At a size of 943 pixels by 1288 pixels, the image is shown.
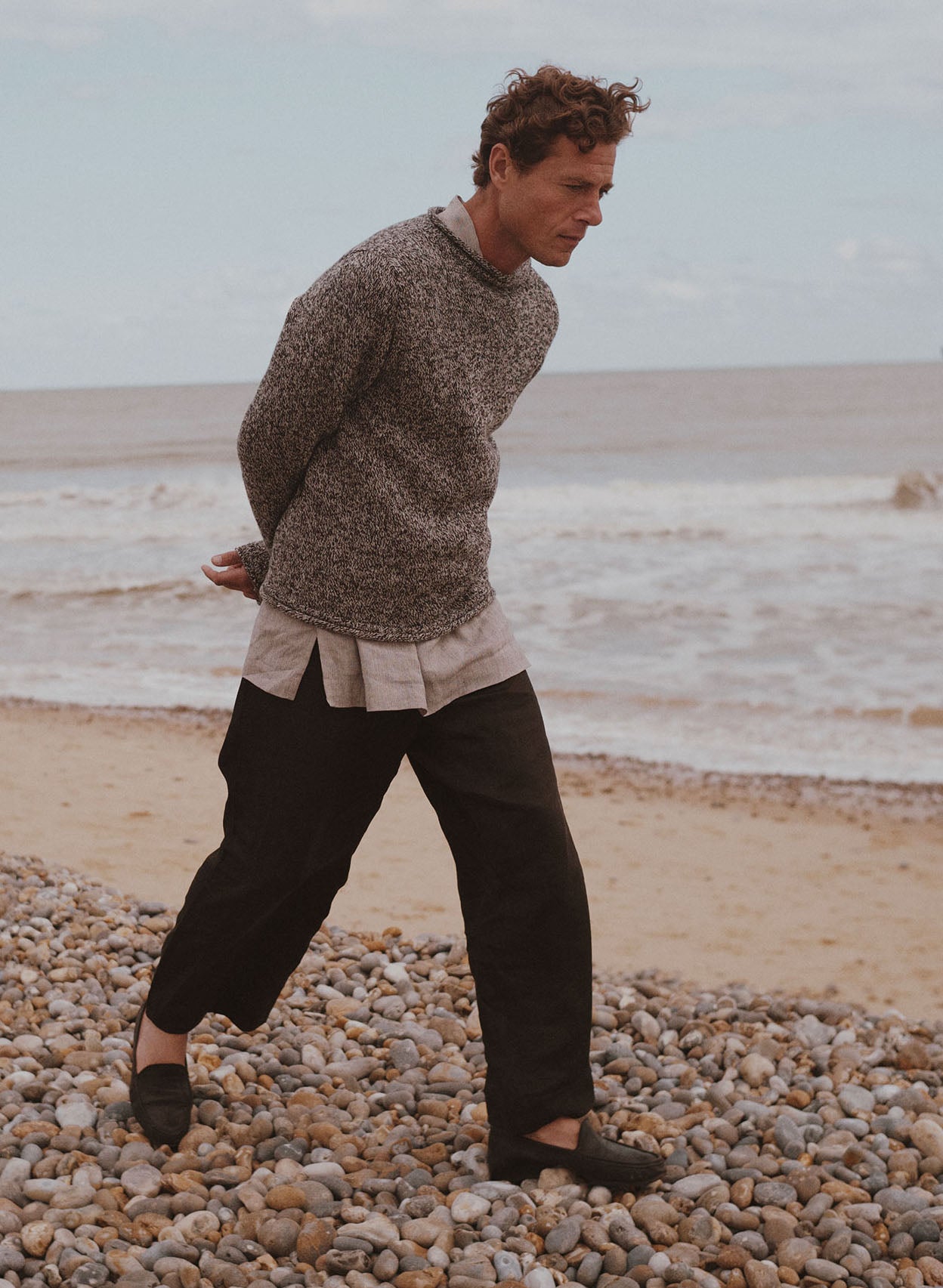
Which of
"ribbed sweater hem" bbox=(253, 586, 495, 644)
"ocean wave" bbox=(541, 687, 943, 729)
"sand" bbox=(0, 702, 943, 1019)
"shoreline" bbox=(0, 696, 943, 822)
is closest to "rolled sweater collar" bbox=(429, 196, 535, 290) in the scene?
"ribbed sweater hem" bbox=(253, 586, 495, 644)

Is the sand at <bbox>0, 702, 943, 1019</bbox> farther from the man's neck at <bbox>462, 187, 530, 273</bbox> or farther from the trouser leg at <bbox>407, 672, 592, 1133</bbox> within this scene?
the man's neck at <bbox>462, 187, 530, 273</bbox>

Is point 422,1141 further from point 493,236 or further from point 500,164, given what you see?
point 500,164

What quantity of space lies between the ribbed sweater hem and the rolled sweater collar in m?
0.60

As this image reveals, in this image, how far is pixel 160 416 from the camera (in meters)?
57.3

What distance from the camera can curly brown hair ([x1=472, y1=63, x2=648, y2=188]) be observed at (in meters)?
2.14

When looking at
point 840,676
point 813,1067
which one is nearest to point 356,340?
point 813,1067

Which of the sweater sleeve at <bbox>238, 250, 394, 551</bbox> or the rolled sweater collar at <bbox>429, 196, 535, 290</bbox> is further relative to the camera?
the rolled sweater collar at <bbox>429, 196, 535, 290</bbox>

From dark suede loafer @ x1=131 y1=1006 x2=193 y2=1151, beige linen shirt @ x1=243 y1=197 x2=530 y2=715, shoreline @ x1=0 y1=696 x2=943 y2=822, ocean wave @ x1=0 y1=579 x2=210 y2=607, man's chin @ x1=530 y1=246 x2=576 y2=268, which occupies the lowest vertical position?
ocean wave @ x1=0 y1=579 x2=210 y2=607

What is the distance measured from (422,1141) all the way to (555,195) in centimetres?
187

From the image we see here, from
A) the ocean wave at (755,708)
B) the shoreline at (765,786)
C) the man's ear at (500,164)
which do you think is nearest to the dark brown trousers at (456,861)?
the man's ear at (500,164)

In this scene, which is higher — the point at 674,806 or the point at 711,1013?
the point at 711,1013

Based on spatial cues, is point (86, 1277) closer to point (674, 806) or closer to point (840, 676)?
point (674, 806)

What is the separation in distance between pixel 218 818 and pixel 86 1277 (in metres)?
3.83

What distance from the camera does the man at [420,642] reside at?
2.19 metres
